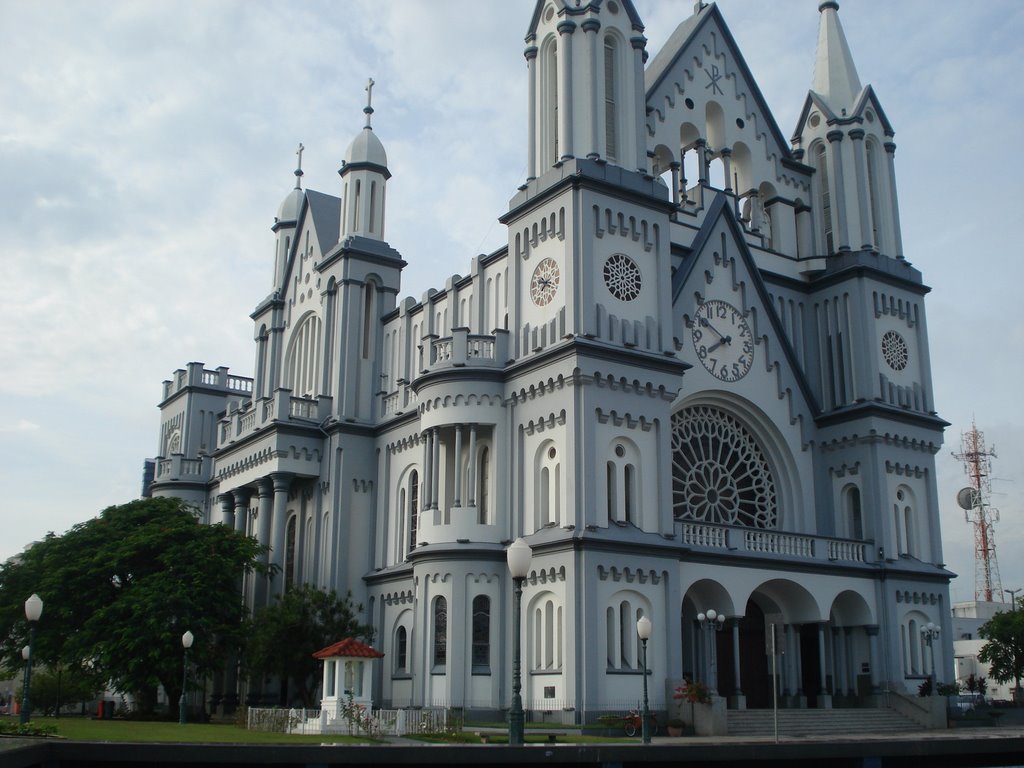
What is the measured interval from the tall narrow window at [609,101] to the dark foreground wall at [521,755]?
2418cm

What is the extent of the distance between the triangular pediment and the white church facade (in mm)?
109

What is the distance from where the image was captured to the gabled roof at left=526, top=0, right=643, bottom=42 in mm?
43219

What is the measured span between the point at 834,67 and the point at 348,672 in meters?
35.6

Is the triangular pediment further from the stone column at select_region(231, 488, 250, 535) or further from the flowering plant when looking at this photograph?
the stone column at select_region(231, 488, 250, 535)

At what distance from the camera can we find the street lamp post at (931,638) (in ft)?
142

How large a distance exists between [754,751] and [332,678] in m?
17.8

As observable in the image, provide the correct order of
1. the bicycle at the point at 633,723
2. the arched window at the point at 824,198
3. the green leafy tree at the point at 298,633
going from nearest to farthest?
the bicycle at the point at 633,723, the green leafy tree at the point at 298,633, the arched window at the point at 824,198

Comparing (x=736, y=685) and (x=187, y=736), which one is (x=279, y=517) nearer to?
(x=187, y=736)

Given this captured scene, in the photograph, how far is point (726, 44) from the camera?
51.8m

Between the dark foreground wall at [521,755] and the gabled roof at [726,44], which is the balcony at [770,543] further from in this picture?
the gabled roof at [726,44]

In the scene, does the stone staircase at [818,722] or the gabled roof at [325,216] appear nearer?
the stone staircase at [818,722]

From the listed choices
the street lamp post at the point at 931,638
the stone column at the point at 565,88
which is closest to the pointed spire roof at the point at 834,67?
the stone column at the point at 565,88

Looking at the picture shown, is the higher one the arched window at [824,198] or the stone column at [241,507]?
the arched window at [824,198]

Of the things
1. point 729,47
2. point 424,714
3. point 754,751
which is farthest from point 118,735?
point 729,47
